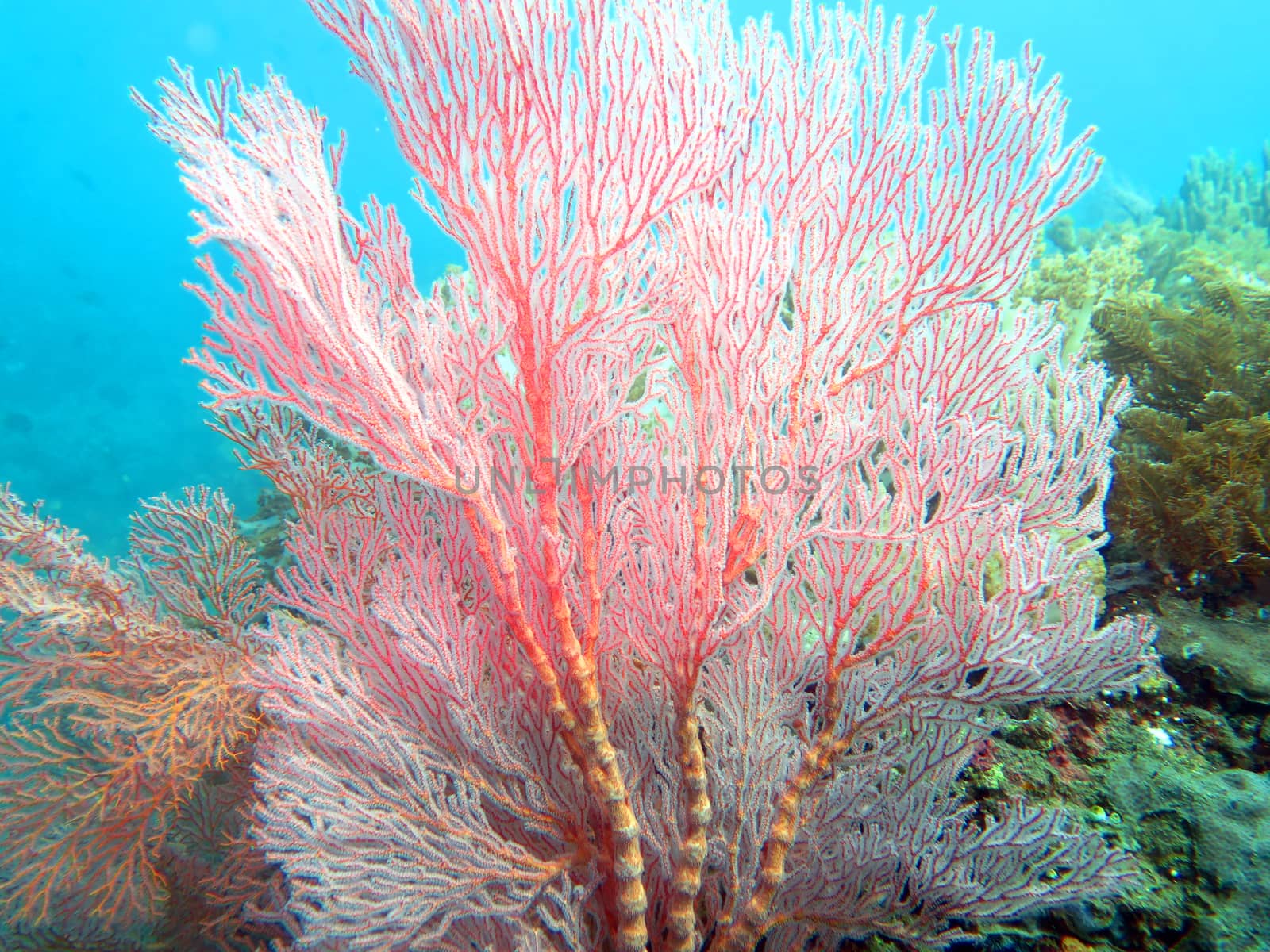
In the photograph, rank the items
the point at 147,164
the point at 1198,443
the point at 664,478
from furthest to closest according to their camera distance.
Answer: the point at 147,164 → the point at 1198,443 → the point at 664,478

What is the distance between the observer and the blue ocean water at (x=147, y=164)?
35500 mm

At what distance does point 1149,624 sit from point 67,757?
5.40 metres

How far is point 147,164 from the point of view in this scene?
255 feet

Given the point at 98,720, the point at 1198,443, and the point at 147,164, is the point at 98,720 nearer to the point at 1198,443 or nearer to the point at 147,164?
the point at 1198,443

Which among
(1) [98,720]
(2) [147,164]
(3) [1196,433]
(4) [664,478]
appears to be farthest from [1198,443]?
(2) [147,164]

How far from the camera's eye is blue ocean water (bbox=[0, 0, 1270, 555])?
35.5 meters

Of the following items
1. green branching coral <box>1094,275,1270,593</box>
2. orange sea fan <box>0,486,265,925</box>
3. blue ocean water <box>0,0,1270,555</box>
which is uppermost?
blue ocean water <box>0,0,1270,555</box>

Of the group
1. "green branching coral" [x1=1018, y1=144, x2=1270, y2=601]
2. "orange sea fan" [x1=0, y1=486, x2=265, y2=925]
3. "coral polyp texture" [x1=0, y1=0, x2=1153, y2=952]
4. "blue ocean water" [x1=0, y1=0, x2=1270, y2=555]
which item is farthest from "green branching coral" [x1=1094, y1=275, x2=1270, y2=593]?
"blue ocean water" [x1=0, y1=0, x2=1270, y2=555]

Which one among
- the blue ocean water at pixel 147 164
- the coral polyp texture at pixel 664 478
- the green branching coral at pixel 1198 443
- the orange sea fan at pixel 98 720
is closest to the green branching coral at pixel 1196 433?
the green branching coral at pixel 1198 443

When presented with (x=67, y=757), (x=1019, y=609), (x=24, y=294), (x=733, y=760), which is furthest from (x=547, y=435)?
(x=24, y=294)

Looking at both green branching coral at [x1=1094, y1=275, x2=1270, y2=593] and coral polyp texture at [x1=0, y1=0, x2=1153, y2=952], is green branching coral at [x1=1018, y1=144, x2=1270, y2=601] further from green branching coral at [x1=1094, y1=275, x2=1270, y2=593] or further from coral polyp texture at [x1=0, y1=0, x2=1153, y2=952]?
coral polyp texture at [x1=0, y1=0, x2=1153, y2=952]

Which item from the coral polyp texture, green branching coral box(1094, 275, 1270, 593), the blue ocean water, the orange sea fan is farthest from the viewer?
the blue ocean water

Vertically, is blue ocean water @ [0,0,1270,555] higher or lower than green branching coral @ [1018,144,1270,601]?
higher

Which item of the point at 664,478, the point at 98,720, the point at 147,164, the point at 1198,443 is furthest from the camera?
the point at 147,164
